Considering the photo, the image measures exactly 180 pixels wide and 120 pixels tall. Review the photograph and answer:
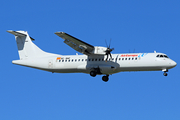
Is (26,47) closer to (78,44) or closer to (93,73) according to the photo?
(78,44)

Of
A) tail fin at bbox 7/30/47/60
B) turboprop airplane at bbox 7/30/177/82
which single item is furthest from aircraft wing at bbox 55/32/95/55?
tail fin at bbox 7/30/47/60

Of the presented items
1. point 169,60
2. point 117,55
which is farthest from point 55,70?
point 169,60

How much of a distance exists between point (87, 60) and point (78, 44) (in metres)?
2.02

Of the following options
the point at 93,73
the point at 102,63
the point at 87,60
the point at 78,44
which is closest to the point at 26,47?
the point at 78,44

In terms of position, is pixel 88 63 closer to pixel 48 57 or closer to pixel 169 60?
pixel 48 57

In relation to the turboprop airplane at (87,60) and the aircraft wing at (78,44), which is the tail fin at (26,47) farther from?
the aircraft wing at (78,44)

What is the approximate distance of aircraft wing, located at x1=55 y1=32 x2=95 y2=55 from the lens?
88.2 ft

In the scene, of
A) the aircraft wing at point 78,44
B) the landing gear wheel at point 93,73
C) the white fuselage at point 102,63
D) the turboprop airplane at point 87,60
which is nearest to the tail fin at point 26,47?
the turboprop airplane at point 87,60

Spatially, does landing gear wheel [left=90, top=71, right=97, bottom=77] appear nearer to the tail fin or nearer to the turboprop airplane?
the turboprop airplane

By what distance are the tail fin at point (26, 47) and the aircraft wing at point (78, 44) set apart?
4.80 m

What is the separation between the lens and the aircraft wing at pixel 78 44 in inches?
1058

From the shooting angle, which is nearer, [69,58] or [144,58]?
[144,58]

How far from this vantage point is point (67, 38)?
89.1ft

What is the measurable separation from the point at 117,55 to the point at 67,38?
4750 mm
